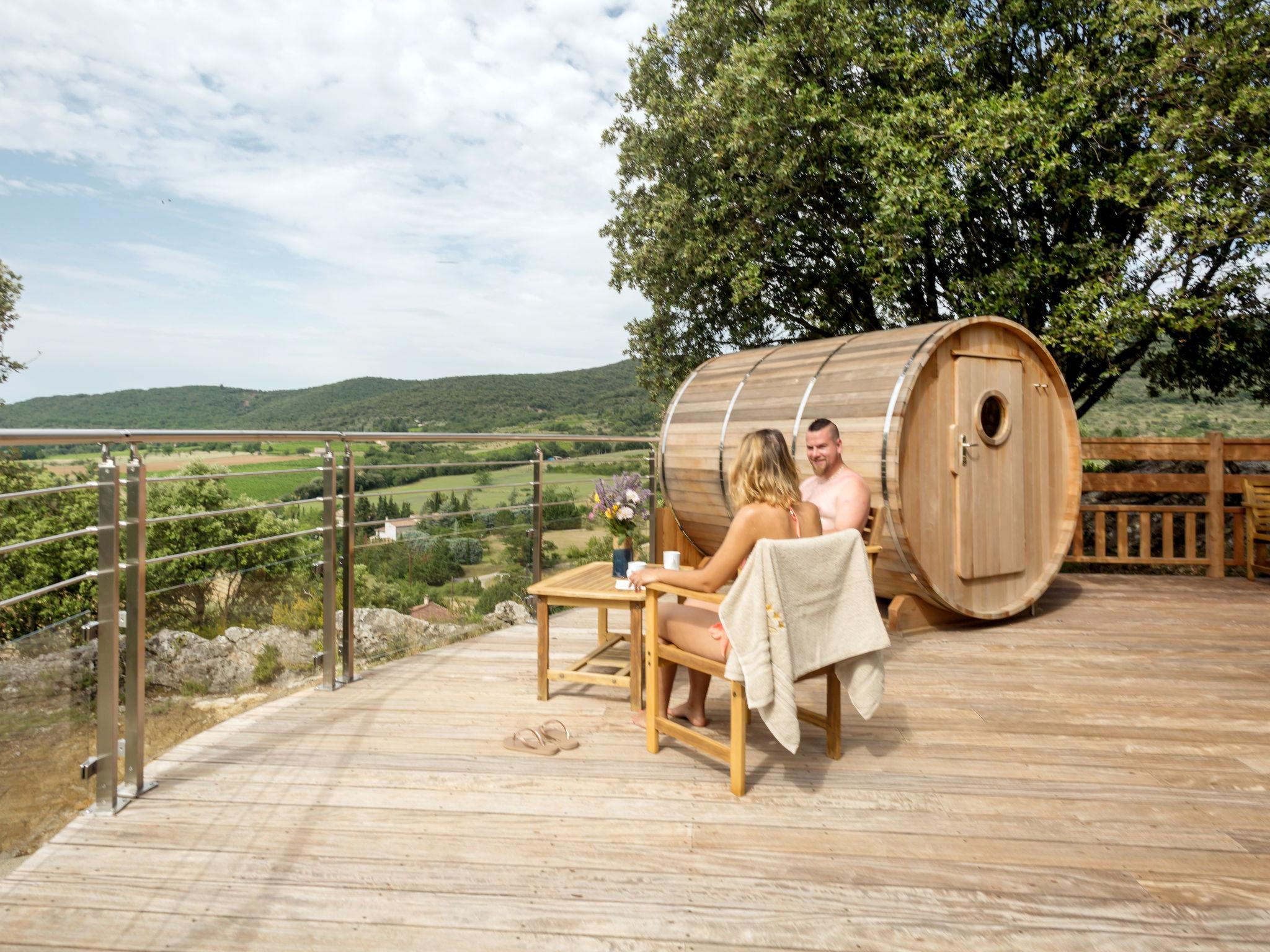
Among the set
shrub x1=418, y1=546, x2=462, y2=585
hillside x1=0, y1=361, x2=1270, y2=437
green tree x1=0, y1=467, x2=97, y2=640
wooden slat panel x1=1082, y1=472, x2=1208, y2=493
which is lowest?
green tree x1=0, y1=467, x2=97, y2=640

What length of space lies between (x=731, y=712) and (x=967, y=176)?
7.79 meters

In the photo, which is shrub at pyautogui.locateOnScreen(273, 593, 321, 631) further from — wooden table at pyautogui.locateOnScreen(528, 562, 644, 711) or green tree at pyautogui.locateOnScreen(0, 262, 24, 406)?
green tree at pyautogui.locateOnScreen(0, 262, 24, 406)

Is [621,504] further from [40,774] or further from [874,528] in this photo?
[40,774]

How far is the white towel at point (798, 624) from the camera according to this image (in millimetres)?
2432

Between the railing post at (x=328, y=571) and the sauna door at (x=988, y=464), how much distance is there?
3.68m

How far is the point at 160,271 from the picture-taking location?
4581 cm

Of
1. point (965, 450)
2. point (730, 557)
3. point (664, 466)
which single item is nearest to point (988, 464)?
point (965, 450)

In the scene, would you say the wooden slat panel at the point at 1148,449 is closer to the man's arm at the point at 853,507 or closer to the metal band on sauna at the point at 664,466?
the metal band on sauna at the point at 664,466

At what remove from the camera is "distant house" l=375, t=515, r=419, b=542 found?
422 cm

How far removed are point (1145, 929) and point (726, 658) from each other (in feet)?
4.19

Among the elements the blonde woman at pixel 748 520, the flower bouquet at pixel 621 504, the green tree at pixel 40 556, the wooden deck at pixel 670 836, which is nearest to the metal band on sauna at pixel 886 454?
the wooden deck at pixel 670 836

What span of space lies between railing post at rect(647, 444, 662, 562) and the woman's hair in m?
3.44

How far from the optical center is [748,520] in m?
2.69

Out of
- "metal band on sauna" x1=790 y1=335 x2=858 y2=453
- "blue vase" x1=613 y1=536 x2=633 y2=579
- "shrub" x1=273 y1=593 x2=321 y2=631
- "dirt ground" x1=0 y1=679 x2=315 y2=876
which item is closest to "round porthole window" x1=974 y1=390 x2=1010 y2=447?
"metal band on sauna" x1=790 y1=335 x2=858 y2=453
